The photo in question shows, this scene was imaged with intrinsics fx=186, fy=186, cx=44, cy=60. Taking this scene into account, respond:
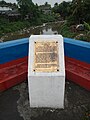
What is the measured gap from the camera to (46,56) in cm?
402

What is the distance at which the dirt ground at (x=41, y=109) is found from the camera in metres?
3.89

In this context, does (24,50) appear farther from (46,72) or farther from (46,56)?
(46,72)

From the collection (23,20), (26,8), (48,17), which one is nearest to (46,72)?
(26,8)

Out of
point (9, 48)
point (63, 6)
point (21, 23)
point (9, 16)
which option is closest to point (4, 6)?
point (9, 16)

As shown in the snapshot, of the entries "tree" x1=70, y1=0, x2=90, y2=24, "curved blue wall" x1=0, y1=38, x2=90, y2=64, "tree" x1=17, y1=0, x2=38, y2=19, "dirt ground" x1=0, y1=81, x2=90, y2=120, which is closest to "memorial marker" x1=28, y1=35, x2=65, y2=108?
"dirt ground" x1=0, y1=81, x2=90, y2=120

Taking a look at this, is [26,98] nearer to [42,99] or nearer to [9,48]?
[42,99]

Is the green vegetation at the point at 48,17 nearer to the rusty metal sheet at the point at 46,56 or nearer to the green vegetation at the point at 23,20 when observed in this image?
the green vegetation at the point at 23,20

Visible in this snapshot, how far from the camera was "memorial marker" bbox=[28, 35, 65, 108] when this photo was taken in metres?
3.72

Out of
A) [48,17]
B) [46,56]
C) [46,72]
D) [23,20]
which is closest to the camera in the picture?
[46,72]

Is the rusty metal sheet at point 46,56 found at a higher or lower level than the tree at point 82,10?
lower

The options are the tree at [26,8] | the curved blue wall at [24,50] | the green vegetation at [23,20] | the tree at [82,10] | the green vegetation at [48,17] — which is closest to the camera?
the curved blue wall at [24,50]

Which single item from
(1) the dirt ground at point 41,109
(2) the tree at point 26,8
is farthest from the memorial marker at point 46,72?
(2) the tree at point 26,8

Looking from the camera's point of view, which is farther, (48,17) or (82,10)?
(48,17)

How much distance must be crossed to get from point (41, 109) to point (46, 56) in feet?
3.84
